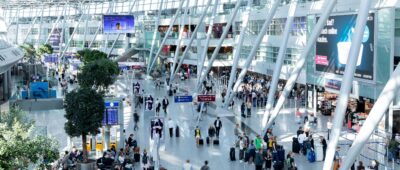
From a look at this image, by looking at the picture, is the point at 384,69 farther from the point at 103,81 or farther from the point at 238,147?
the point at 103,81

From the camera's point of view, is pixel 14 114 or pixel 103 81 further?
pixel 103 81

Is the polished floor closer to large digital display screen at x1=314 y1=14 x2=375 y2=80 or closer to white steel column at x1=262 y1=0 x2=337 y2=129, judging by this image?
white steel column at x1=262 y1=0 x2=337 y2=129

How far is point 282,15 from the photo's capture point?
1758 inches

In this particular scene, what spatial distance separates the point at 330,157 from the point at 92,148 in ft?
39.0

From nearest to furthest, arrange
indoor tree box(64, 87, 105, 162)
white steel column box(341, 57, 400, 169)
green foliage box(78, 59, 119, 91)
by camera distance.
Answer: white steel column box(341, 57, 400, 169), indoor tree box(64, 87, 105, 162), green foliage box(78, 59, 119, 91)

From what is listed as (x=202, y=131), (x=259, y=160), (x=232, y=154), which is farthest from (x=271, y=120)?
(x=259, y=160)

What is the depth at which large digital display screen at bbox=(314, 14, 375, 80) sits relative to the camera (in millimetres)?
27766

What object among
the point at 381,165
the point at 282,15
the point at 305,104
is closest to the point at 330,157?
the point at 381,165

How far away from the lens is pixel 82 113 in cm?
2194

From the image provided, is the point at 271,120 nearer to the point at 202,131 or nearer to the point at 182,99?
the point at 202,131

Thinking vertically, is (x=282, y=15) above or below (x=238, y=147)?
above

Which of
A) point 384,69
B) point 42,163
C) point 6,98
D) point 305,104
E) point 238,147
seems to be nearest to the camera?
point 42,163

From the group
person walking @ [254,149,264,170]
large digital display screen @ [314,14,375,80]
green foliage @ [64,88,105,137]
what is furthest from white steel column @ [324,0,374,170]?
large digital display screen @ [314,14,375,80]

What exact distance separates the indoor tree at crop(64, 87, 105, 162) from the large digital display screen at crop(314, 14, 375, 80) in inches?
524
